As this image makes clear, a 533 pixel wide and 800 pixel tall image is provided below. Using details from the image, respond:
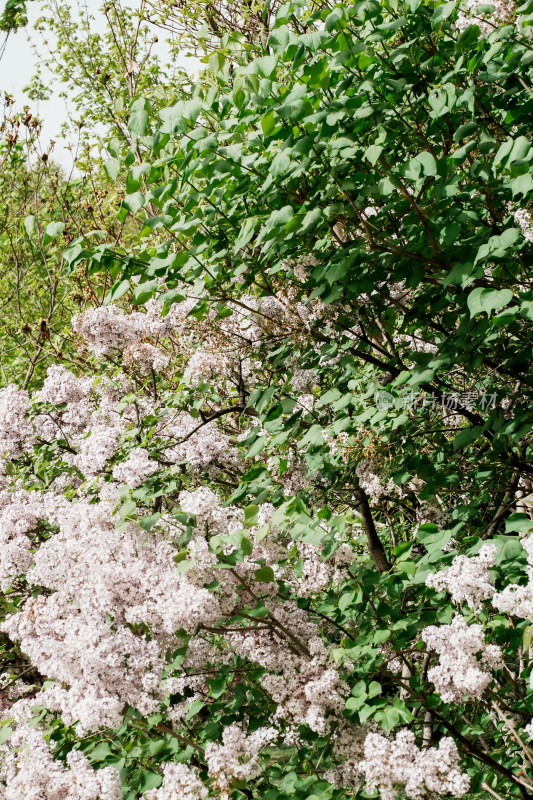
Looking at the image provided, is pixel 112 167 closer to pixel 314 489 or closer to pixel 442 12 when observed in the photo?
pixel 442 12

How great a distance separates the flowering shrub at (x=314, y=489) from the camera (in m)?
2.25

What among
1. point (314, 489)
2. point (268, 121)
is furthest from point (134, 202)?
point (314, 489)

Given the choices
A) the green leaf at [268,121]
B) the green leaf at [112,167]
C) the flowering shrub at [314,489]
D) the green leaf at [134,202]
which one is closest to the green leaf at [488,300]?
the flowering shrub at [314,489]

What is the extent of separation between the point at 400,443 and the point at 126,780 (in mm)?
1735

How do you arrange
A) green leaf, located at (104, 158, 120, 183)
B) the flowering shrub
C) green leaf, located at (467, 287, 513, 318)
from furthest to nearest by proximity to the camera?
green leaf, located at (104, 158, 120, 183)
the flowering shrub
green leaf, located at (467, 287, 513, 318)

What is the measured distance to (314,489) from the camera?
3518 mm

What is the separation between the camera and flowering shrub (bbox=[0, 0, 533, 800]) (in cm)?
225

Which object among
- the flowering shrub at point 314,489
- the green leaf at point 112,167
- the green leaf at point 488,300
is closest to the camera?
the green leaf at point 488,300

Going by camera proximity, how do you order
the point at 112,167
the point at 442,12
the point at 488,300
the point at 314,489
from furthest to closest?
the point at 314,489, the point at 112,167, the point at 442,12, the point at 488,300

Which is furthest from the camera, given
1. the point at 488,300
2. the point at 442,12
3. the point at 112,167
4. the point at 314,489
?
the point at 314,489

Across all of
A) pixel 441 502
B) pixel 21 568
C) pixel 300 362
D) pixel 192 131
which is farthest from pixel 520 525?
pixel 21 568

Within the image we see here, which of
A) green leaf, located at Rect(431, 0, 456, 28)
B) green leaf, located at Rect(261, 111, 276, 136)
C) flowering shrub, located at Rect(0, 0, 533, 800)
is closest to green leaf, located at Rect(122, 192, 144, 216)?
flowering shrub, located at Rect(0, 0, 533, 800)

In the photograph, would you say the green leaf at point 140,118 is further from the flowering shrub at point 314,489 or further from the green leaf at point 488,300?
the green leaf at point 488,300

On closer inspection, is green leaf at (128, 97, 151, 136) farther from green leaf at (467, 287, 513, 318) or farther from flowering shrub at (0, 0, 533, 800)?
green leaf at (467, 287, 513, 318)
